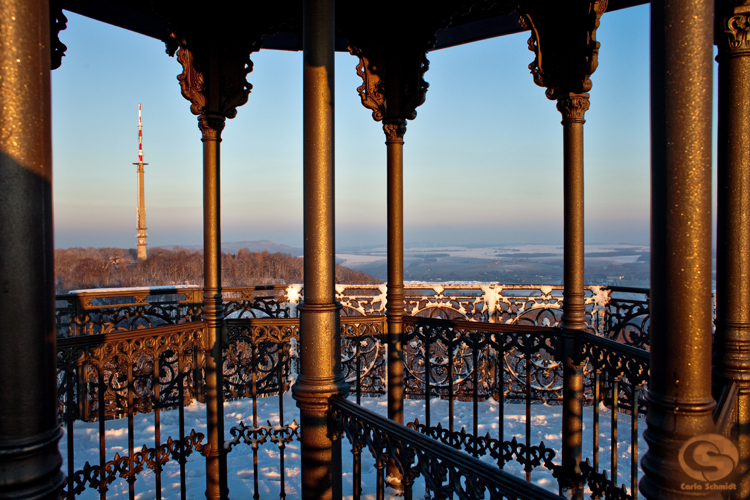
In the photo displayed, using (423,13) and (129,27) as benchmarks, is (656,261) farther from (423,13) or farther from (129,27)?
(129,27)

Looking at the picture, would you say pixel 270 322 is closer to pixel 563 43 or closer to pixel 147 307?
pixel 147 307

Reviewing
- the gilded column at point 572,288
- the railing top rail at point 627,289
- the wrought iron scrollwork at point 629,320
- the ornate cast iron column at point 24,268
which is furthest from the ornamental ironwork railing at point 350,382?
the ornate cast iron column at point 24,268

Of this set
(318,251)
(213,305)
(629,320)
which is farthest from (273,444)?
(629,320)

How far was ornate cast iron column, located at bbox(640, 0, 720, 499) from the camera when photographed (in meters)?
1.66

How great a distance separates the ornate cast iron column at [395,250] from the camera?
196 inches

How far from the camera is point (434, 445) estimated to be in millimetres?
2020

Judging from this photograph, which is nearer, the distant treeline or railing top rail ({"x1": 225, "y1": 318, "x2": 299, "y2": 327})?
railing top rail ({"x1": 225, "y1": 318, "x2": 299, "y2": 327})

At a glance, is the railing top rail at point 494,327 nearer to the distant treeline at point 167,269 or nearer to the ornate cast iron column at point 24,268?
the ornate cast iron column at point 24,268

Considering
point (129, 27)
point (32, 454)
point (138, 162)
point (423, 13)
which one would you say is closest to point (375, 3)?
point (423, 13)

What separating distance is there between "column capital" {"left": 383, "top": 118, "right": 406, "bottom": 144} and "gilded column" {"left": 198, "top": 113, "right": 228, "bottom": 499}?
1.70 meters

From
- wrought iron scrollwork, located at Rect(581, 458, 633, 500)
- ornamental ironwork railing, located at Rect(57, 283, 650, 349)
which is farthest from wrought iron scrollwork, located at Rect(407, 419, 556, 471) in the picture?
ornamental ironwork railing, located at Rect(57, 283, 650, 349)

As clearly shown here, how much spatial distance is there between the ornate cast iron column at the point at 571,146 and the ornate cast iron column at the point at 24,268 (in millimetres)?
3640

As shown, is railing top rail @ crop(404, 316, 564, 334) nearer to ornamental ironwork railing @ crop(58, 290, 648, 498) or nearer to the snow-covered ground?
ornamental ironwork railing @ crop(58, 290, 648, 498)

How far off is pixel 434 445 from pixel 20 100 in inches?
77.0
